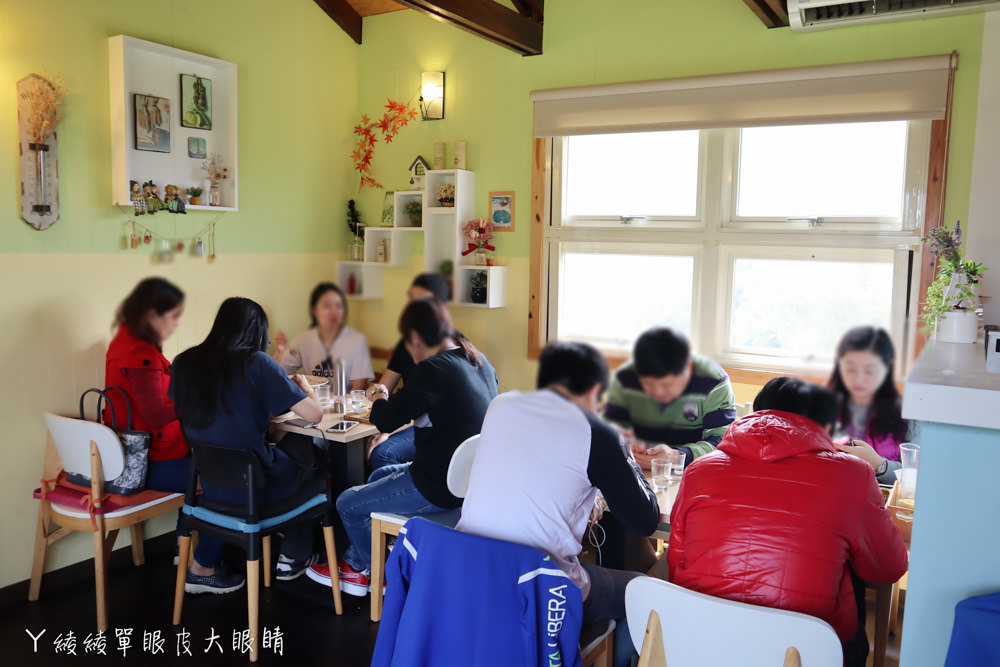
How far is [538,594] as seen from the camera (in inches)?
69.8

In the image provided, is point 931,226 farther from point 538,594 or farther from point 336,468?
point 336,468

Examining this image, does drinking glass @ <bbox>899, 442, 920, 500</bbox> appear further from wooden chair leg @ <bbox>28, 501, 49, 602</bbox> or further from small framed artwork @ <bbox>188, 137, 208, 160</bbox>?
wooden chair leg @ <bbox>28, 501, 49, 602</bbox>

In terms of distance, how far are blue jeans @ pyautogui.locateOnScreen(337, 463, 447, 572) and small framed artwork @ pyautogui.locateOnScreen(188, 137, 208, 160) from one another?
2.15 m

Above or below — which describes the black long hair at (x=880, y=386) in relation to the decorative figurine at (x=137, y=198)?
below

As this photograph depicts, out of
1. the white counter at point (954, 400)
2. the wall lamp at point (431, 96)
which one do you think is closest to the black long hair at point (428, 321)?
the wall lamp at point (431, 96)

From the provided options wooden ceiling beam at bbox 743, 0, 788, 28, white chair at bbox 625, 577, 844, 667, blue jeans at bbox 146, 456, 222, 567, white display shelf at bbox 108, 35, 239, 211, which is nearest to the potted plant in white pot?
white chair at bbox 625, 577, 844, 667

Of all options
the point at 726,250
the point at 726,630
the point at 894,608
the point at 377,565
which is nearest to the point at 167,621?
the point at 377,565

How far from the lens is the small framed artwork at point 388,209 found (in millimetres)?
666

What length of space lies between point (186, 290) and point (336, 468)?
266 cm

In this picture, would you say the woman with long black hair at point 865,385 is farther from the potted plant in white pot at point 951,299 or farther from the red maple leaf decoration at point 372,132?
the potted plant in white pot at point 951,299

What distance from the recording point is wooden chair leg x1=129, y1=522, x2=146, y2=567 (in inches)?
137

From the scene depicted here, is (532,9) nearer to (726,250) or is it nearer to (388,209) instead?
(388,209)

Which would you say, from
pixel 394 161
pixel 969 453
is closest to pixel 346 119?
pixel 394 161

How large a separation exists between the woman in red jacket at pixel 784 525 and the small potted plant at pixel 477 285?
3.88ft
